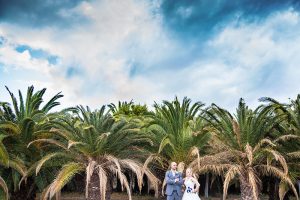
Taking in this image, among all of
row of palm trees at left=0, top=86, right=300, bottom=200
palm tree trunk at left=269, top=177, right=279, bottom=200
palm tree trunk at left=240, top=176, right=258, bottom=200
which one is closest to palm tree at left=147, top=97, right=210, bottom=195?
row of palm trees at left=0, top=86, right=300, bottom=200

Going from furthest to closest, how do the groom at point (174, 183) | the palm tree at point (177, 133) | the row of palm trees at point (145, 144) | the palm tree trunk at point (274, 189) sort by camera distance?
the palm tree trunk at point (274, 189) < the palm tree at point (177, 133) < the row of palm trees at point (145, 144) < the groom at point (174, 183)

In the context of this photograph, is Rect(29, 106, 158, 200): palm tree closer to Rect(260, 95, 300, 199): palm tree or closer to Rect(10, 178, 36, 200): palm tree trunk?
Rect(10, 178, 36, 200): palm tree trunk

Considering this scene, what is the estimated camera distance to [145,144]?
1905 centimetres

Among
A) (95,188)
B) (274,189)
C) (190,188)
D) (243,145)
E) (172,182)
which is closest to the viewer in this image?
(190,188)

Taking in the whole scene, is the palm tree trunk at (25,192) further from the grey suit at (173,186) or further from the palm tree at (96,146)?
the grey suit at (173,186)

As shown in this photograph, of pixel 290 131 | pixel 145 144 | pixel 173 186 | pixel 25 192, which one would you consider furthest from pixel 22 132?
pixel 290 131

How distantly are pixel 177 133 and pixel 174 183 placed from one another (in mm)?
5236

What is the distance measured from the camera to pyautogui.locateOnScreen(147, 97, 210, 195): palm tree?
18609 millimetres

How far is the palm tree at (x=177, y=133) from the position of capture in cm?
1861

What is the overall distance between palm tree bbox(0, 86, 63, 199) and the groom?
19.4 ft

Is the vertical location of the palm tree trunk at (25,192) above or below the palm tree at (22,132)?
below

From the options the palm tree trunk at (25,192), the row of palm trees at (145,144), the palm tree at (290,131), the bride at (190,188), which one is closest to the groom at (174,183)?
the bride at (190,188)

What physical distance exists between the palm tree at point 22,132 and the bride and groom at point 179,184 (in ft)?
19.5

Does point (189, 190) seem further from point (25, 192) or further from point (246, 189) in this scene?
point (25, 192)
